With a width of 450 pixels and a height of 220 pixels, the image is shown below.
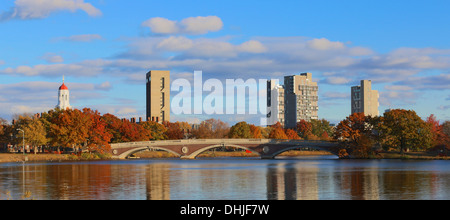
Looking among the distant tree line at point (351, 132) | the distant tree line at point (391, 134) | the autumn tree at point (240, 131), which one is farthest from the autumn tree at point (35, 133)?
the distant tree line at point (391, 134)

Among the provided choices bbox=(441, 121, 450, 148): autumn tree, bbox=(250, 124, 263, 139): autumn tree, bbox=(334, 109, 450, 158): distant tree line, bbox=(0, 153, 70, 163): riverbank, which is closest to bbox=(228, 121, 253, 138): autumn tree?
bbox=(250, 124, 263, 139): autumn tree

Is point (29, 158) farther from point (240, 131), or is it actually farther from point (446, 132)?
point (446, 132)

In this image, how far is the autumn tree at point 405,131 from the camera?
118 m

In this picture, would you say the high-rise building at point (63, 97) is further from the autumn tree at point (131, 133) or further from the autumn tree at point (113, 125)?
the autumn tree at point (131, 133)

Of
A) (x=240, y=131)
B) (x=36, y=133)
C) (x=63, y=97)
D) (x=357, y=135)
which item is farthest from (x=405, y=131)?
(x=63, y=97)

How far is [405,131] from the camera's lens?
4673 inches

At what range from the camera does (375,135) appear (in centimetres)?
12769

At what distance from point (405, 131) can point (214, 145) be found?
46360 millimetres

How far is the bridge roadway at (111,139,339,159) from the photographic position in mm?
134500
